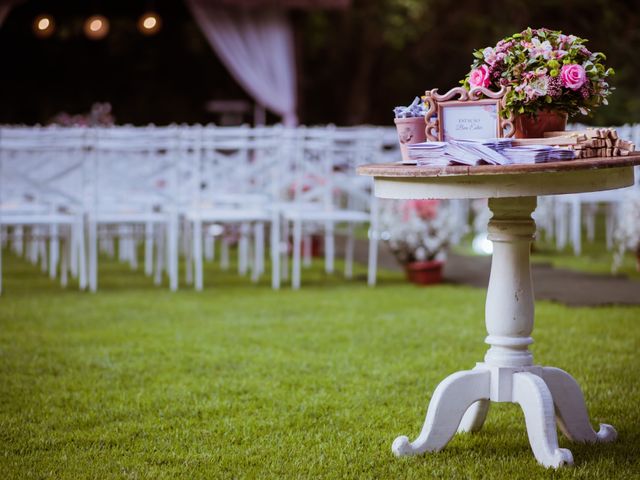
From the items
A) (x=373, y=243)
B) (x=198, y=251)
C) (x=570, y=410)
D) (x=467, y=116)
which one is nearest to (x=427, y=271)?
(x=373, y=243)

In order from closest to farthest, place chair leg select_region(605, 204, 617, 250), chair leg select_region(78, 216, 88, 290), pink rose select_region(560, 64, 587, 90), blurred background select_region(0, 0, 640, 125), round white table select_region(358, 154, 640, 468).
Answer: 1. round white table select_region(358, 154, 640, 468)
2. pink rose select_region(560, 64, 587, 90)
3. chair leg select_region(78, 216, 88, 290)
4. chair leg select_region(605, 204, 617, 250)
5. blurred background select_region(0, 0, 640, 125)

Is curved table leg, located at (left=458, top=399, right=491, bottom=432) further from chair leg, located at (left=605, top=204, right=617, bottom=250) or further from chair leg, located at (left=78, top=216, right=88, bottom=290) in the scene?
chair leg, located at (left=605, top=204, right=617, bottom=250)

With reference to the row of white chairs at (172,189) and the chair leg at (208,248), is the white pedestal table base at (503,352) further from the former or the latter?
the chair leg at (208,248)

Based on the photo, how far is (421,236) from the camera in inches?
288

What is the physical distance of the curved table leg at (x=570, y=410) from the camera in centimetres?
322

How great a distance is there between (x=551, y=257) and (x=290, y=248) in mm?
2376

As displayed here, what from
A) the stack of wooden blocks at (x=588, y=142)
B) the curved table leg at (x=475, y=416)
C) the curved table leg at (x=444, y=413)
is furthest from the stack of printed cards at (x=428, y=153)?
the curved table leg at (x=475, y=416)

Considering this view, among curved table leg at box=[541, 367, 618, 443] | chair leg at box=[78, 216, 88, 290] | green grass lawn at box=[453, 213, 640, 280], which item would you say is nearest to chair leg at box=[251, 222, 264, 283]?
chair leg at box=[78, 216, 88, 290]

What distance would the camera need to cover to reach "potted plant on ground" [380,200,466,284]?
7297 millimetres

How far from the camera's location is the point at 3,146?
22.6ft

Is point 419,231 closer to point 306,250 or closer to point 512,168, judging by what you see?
point 306,250

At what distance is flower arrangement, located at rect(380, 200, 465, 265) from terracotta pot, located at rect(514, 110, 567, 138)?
4.04 metres

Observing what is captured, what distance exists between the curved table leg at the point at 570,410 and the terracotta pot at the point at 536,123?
73cm

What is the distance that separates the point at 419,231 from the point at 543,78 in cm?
424
